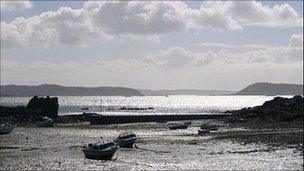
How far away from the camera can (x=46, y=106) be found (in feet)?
406

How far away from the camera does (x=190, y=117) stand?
122250 mm

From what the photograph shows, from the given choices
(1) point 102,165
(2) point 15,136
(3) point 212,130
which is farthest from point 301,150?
(2) point 15,136

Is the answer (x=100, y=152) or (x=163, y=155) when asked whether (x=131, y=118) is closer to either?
(x=163, y=155)

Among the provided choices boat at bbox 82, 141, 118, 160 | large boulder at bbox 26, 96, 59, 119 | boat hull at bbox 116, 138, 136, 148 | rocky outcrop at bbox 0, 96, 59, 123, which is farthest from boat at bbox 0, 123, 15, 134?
large boulder at bbox 26, 96, 59, 119

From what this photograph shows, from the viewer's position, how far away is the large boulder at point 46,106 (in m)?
122

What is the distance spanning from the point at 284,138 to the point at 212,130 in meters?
21.6

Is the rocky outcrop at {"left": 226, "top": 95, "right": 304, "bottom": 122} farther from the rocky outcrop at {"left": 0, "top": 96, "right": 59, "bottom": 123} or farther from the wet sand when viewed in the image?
the rocky outcrop at {"left": 0, "top": 96, "right": 59, "bottom": 123}

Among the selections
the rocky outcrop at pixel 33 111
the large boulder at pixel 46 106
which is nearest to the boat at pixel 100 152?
the rocky outcrop at pixel 33 111

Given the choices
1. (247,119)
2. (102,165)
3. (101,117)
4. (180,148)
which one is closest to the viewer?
(102,165)

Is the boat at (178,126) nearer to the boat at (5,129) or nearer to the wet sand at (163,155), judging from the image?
the wet sand at (163,155)

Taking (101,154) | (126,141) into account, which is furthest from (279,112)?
(101,154)

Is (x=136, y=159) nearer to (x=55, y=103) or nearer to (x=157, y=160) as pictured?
(x=157, y=160)

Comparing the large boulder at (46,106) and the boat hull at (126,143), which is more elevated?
the large boulder at (46,106)

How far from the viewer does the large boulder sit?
122 m
